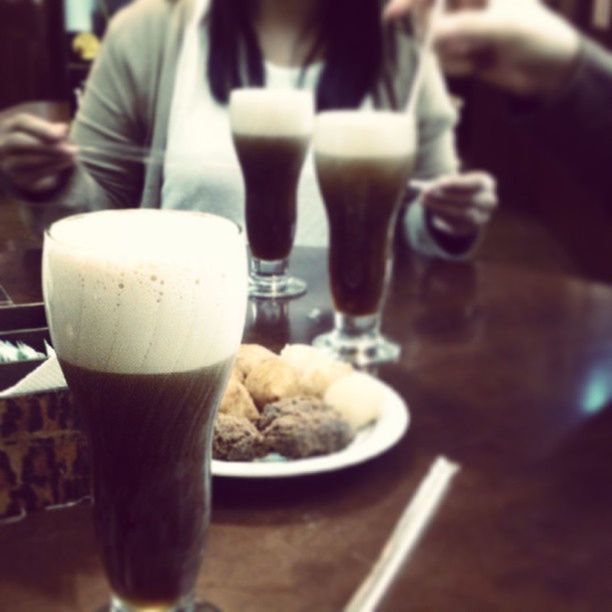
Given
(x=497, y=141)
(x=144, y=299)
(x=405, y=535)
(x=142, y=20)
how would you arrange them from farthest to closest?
(x=497, y=141) → (x=142, y=20) → (x=405, y=535) → (x=144, y=299)

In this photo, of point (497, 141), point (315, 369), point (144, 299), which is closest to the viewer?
point (144, 299)

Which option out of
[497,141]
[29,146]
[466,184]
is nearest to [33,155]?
[29,146]

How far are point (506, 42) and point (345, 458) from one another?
45 centimetres

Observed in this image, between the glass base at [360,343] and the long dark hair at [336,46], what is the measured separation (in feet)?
2.74

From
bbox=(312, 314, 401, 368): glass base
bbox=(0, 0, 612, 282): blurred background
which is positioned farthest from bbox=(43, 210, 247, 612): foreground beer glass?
bbox=(312, 314, 401, 368): glass base

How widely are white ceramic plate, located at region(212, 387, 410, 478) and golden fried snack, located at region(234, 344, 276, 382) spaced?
0.07 m

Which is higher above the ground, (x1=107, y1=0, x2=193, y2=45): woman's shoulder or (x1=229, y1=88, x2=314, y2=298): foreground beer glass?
(x1=107, y1=0, x2=193, y2=45): woman's shoulder

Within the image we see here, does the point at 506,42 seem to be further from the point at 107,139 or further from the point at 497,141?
the point at 497,141

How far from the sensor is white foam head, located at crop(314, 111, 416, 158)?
91 centimetres

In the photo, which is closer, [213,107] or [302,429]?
[302,429]

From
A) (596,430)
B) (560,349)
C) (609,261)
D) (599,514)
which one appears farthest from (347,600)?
(609,261)

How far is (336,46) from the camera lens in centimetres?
170

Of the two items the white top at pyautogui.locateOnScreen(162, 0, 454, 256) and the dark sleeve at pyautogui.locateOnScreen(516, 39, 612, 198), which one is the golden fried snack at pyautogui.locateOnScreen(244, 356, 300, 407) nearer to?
the white top at pyautogui.locateOnScreen(162, 0, 454, 256)

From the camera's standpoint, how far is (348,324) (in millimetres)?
891
